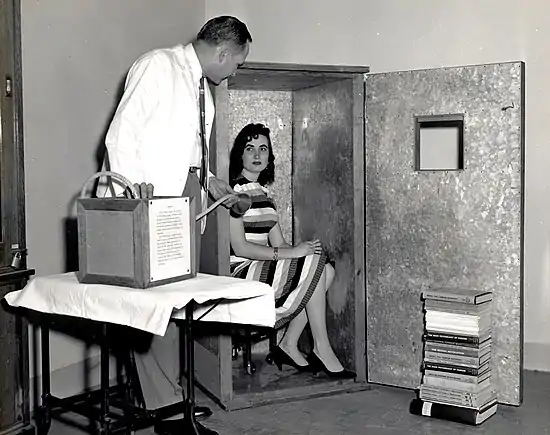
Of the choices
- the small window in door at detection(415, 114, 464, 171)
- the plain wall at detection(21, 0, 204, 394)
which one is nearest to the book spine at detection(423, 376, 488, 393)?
the small window in door at detection(415, 114, 464, 171)

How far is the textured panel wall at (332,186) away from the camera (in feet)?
12.8

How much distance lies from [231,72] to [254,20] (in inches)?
65.0

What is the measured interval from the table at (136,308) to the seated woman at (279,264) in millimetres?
973

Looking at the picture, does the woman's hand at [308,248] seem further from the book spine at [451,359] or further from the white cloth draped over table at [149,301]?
the white cloth draped over table at [149,301]

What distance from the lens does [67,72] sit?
362 centimetres

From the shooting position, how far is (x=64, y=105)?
361 cm

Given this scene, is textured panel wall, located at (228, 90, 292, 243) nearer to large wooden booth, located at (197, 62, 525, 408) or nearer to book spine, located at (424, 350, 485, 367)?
large wooden booth, located at (197, 62, 525, 408)

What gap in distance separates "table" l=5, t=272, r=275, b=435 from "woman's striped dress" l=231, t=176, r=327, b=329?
96 centimetres

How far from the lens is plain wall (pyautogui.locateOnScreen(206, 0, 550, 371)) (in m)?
4.21

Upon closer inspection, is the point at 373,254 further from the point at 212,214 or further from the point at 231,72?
the point at 231,72

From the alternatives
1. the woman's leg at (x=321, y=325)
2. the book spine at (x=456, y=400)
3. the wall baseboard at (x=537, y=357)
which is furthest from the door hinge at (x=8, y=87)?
the wall baseboard at (x=537, y=357)

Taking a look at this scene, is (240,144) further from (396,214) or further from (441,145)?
(441,145)

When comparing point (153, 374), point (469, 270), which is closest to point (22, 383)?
point (153, 374)

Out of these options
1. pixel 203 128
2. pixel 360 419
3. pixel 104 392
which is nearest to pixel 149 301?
pixel 104 392
